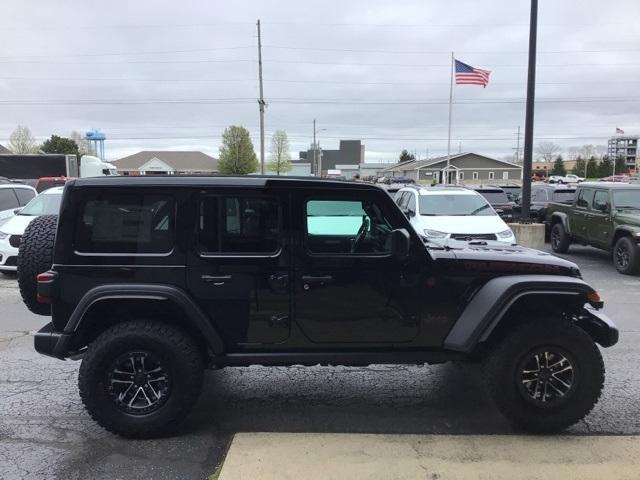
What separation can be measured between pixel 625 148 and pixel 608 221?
102074mm

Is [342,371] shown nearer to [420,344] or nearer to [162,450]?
[420,344]

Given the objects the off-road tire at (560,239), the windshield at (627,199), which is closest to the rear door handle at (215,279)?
the windshield at (627,199)

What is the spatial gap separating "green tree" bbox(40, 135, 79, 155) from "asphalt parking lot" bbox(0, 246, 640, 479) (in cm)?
7121

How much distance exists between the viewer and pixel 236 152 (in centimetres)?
7338

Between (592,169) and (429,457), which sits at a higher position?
(592,169)

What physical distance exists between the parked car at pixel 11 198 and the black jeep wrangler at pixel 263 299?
382 inches

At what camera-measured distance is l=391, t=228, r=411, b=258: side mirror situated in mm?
3658

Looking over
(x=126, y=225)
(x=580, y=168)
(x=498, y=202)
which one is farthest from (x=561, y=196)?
(x=580, y=168)

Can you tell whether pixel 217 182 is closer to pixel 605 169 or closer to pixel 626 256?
pixel 626 256

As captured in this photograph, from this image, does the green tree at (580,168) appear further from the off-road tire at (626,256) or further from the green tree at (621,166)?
the off-road tire at (626,256)

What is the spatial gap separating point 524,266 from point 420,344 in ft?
3.02

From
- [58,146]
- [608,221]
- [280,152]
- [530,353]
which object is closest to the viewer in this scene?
[530,353]

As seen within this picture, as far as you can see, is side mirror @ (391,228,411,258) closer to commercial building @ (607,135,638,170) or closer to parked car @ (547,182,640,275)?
parked car @ (547,182,640,275)

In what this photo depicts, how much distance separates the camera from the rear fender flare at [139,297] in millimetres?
3588
